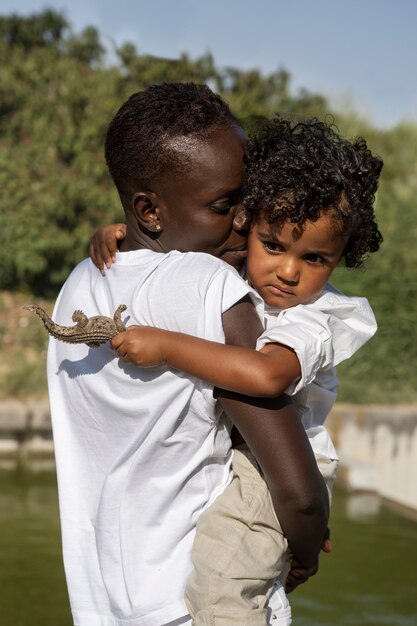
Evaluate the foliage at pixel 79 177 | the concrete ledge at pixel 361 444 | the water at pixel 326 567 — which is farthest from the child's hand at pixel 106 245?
the foliage at pixel 79 177

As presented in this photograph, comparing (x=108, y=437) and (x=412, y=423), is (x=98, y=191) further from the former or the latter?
(x=108, y=437)

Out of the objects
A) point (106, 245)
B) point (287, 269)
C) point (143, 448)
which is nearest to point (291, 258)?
point (287, 269)

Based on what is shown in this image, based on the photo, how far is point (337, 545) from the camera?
18.4 feet

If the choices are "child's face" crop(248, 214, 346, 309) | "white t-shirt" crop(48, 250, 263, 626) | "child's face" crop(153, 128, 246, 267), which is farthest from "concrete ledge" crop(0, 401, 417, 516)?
"child's face" crop(153, 128, 246, 267)

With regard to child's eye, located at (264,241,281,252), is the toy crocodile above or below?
below

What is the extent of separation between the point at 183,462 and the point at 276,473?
174mm

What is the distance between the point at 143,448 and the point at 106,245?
0.43 meters

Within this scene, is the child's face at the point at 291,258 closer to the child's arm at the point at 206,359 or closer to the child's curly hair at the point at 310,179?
the child's curly hair at the point at 310,179

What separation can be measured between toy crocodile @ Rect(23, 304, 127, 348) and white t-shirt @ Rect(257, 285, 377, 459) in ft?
1.00

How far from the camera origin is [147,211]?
200 centimetres

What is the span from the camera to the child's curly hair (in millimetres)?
2008

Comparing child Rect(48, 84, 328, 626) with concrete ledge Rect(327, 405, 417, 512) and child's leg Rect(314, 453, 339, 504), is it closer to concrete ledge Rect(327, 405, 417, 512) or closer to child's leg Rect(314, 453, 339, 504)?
child's leg Rect(314, 453, 339, 504)

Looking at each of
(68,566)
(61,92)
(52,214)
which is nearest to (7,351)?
(52,214)

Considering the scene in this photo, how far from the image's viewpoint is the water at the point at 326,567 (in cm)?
474
